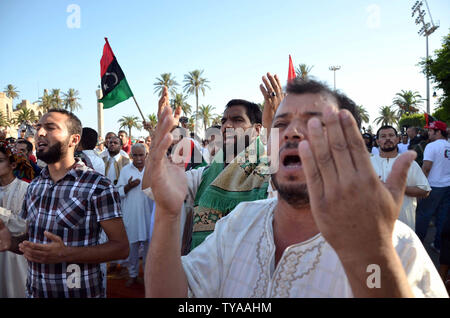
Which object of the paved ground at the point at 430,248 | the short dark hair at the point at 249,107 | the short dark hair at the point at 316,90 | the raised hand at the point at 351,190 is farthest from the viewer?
the paved ground at the point at 430,248

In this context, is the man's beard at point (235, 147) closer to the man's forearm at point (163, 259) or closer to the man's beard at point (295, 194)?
the man's beard at point (295, 194)

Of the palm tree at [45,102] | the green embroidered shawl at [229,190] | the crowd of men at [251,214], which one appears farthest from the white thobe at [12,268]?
the palm tree at [45,102]

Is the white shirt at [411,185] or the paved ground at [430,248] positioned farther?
the paved ground at [430,248]

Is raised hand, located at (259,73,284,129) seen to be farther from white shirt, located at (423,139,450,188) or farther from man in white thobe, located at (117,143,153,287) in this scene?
white shirt, located at (423,139,450,188)

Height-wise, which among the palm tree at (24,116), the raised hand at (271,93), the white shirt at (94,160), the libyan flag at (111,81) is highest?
the palm tree at (24,116)

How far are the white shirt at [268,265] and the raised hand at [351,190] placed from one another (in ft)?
1.11

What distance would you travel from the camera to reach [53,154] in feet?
8.30

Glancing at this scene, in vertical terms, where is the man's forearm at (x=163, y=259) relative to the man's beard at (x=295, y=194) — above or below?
below

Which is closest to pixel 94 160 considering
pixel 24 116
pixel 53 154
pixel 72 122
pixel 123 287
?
pixel 123 287

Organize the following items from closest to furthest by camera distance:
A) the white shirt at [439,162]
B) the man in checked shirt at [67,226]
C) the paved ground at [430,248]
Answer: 1. the man in checked shirt at [67,226]
2. the paved ground at [430,248]
3. the white shirt at [439,162]

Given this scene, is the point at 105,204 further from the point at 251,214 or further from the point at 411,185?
the point at 411,185

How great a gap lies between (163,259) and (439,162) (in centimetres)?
637

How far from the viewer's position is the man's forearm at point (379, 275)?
0.80 meters

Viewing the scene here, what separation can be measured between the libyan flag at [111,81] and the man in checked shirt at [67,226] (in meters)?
2.43
